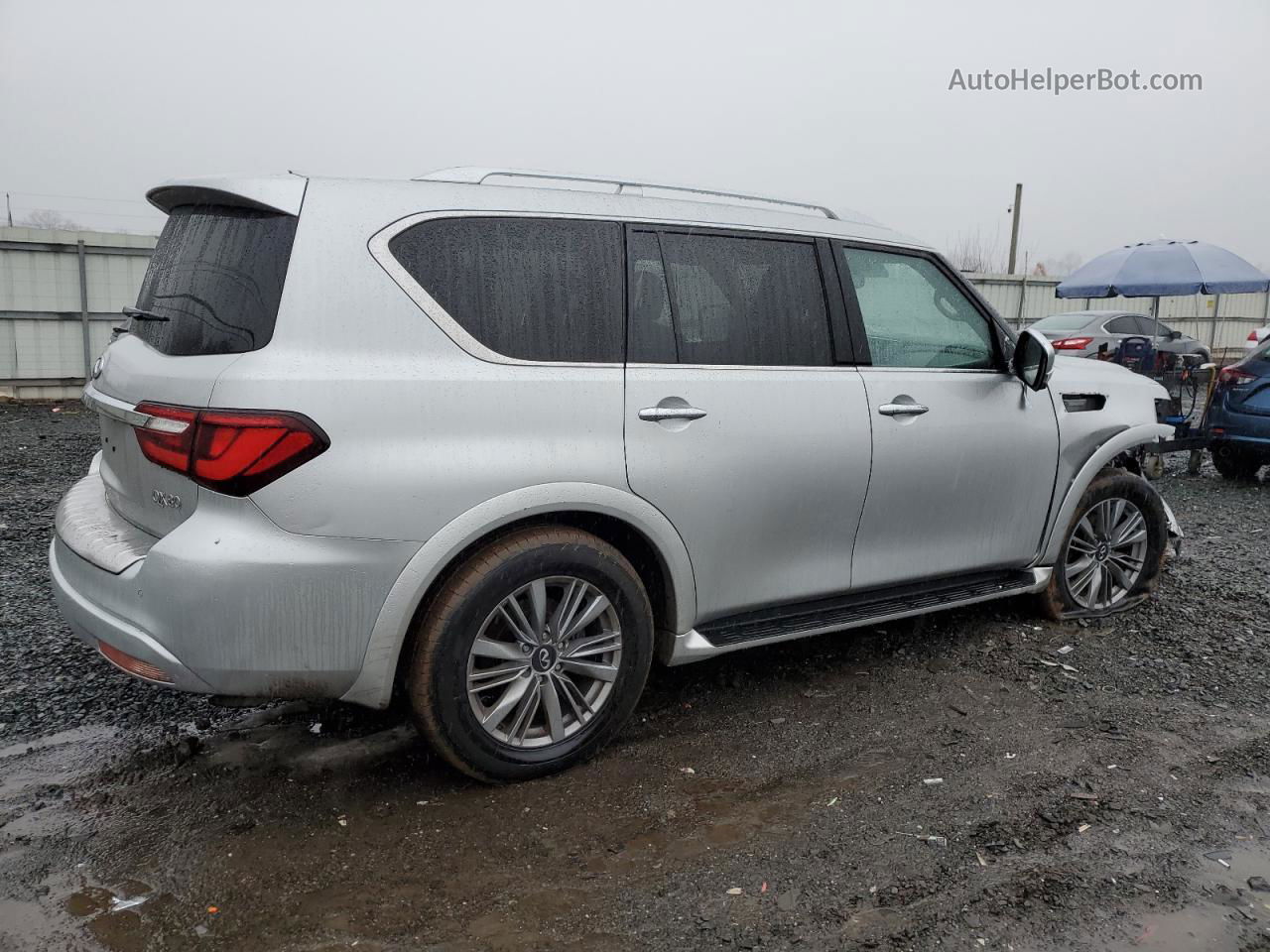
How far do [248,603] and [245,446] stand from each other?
1.34 ft

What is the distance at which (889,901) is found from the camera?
2535 mm

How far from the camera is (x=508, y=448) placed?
289 cm

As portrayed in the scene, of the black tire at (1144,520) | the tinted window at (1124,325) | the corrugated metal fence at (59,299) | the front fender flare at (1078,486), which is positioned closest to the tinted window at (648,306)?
the front fender flare at (1078,486)

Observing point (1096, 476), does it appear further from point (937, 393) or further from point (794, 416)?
point (794, 416)

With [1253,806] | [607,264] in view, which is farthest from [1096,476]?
[607,264]

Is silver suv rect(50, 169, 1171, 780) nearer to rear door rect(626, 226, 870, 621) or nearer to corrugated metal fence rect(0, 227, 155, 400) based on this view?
rear door rect(626, 226, 870, 621)

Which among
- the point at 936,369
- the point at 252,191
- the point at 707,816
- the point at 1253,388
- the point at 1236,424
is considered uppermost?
the point at 252,191

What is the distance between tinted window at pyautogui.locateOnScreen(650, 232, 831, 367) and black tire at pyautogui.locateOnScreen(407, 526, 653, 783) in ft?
2.49

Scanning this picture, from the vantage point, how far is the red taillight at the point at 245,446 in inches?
102

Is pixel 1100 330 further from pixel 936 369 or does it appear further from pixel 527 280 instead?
pixel 527 280

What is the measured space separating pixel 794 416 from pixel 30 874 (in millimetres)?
2611

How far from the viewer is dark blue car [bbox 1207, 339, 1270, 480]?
28.3 feet

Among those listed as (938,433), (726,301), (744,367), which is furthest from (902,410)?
(726,301)

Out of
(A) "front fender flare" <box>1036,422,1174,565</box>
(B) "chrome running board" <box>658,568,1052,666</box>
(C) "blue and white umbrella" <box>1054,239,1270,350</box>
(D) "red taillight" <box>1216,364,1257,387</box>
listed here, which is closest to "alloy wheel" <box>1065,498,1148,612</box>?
(A) "front fender flare" <box>1036,422,1174,565</box>
